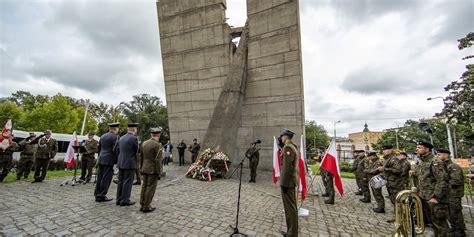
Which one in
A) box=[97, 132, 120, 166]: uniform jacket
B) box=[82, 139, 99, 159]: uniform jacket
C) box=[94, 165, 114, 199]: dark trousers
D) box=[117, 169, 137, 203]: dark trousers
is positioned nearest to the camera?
box=[117, 169, 137, 203]: dark trousers

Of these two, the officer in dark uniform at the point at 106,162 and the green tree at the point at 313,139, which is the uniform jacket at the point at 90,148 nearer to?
the officer in dark uniform at the point at 106,162

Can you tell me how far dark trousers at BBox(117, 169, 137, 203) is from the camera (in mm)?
5160

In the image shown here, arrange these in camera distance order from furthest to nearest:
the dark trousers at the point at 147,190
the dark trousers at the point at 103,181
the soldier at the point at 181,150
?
the soldier at the point at 181,150 → the dark trousers at the point at 103,181 → the dark trousers at the point at 147,190

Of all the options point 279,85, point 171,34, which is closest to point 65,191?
point 279,85

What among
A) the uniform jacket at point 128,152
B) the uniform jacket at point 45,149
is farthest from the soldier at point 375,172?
the uniform jacket at point 45,149

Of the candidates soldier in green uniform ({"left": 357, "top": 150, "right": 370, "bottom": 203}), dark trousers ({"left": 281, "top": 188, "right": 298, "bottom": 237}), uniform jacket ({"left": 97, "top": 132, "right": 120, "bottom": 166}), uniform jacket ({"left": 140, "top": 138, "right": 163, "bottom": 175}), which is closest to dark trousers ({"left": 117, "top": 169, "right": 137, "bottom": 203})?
uniform jacket ({"left": 140, "top": 138, "right": 163, "bottom": 175})

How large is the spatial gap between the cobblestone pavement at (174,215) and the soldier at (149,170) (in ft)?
0.88

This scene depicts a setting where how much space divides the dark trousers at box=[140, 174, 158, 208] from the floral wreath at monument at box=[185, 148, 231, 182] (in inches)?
166

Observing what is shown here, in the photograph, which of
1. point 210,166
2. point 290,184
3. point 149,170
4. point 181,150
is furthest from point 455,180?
point 181,150

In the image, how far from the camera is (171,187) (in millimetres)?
7445

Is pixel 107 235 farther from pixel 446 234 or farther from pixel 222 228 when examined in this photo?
pixel 446 234

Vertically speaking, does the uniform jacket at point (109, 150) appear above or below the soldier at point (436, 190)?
above

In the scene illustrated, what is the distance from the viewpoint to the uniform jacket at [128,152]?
522 centimetres

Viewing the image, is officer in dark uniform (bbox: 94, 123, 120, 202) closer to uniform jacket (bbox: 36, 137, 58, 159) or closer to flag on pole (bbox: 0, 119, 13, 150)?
uniform jacket (bbox: 36, 137, 58, 159)
